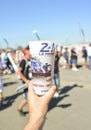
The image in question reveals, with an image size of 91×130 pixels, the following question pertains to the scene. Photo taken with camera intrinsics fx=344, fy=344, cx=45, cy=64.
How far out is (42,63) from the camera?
2.32 m

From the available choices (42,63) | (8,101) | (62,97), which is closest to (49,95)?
(42,63)

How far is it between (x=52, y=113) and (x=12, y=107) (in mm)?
1468

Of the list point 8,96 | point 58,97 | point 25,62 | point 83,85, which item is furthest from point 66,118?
point 83,85

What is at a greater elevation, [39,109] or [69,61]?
[39,109]

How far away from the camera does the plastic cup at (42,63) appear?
2.31 meters

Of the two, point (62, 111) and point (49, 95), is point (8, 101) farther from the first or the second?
point (49, 95)

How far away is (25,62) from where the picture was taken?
8.16 metres

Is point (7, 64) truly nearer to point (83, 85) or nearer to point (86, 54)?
point (86, 54)

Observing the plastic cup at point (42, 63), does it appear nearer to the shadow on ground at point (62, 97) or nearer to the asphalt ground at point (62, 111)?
the asphalt ground at point (62, 111)

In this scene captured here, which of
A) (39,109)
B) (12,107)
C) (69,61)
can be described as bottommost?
(69,61)

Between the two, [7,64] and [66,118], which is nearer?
[66,118]

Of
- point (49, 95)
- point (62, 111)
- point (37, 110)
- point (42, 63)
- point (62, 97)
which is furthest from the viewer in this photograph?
point (62, 97)

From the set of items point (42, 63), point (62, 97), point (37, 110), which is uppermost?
point (42, 63)

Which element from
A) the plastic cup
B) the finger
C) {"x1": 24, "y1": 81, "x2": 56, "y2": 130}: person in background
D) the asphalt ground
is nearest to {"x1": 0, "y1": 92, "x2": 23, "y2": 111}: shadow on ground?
the asphalt ground
